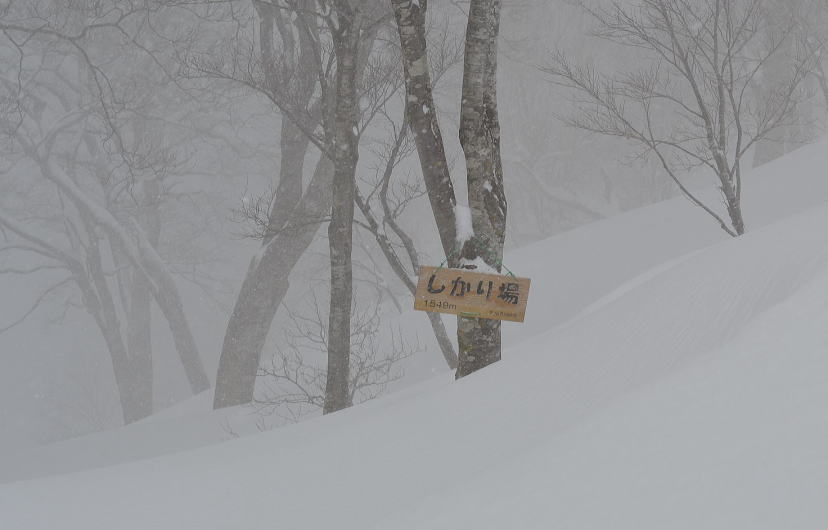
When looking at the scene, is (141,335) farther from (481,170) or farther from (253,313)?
(481,170)

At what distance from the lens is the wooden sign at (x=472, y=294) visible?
3514 millimetres

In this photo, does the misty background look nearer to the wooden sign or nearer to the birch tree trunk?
the birch tree trunk

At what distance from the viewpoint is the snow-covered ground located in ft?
4.83

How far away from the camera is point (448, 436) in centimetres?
258

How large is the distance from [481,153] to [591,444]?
2384mm

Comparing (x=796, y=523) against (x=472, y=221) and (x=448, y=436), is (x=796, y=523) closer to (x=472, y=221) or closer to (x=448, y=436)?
(x=448, y=436)

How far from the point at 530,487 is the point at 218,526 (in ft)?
3.40

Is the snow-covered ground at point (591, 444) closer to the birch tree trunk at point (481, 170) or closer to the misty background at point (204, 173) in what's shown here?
the birch tree trunk at point (481, 170)

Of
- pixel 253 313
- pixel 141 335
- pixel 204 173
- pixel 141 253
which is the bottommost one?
pixel 253 313

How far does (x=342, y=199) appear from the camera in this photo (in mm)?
5324

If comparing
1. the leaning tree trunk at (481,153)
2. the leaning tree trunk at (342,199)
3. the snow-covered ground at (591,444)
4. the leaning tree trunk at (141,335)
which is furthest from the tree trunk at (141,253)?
the snow-covered ground at (591,444)

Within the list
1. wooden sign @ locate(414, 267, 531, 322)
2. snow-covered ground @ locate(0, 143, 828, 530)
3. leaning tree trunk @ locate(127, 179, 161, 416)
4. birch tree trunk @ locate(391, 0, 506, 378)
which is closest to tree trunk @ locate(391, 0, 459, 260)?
birch tree trunk @ locate(391, 0, 506, 378)

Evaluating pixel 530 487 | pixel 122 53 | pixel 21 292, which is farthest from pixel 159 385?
pixel 530 487

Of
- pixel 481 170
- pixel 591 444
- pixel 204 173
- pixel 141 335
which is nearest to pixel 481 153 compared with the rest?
pixel 481 170
